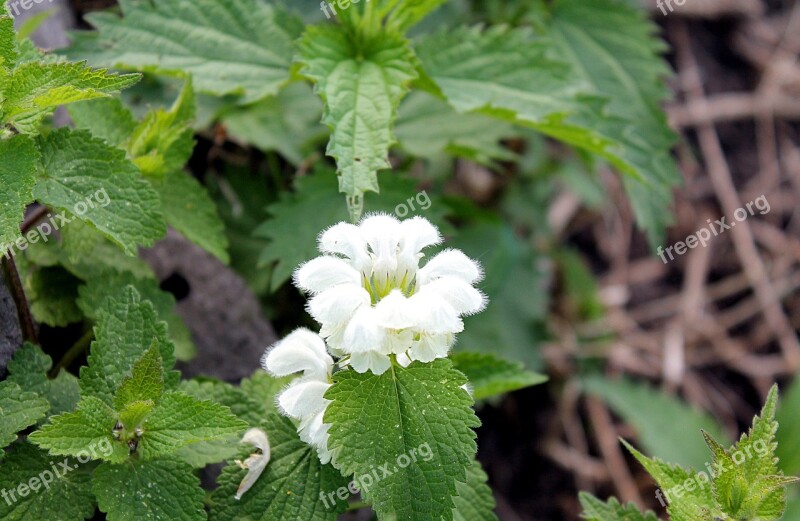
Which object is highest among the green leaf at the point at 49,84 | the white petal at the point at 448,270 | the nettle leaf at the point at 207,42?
the nettle leaf at the point at 207,42

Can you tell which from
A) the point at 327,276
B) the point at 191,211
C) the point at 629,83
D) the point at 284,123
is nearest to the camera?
the point at 327,276

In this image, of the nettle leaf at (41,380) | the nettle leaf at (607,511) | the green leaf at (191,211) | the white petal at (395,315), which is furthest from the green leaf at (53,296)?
the nettle leaf at (607,511)

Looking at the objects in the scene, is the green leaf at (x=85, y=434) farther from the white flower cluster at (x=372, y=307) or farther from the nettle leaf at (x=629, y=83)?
the nettle leaf at (x=629, y=83)

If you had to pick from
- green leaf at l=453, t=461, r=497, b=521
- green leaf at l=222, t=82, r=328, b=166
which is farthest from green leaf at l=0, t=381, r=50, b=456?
green leaf at l=222, t=82, r=328, b=166

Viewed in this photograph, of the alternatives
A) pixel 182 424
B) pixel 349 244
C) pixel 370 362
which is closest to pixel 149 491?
pixel 182 424

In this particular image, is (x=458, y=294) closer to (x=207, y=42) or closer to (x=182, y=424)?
(x=182, y=424)

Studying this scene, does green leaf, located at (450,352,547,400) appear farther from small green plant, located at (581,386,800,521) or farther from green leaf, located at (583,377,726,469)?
green leaf, located at (583,377,726,469)

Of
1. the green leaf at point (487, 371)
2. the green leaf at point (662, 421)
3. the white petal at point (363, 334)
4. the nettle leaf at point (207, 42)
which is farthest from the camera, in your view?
the green leaf at point (662, 421)
